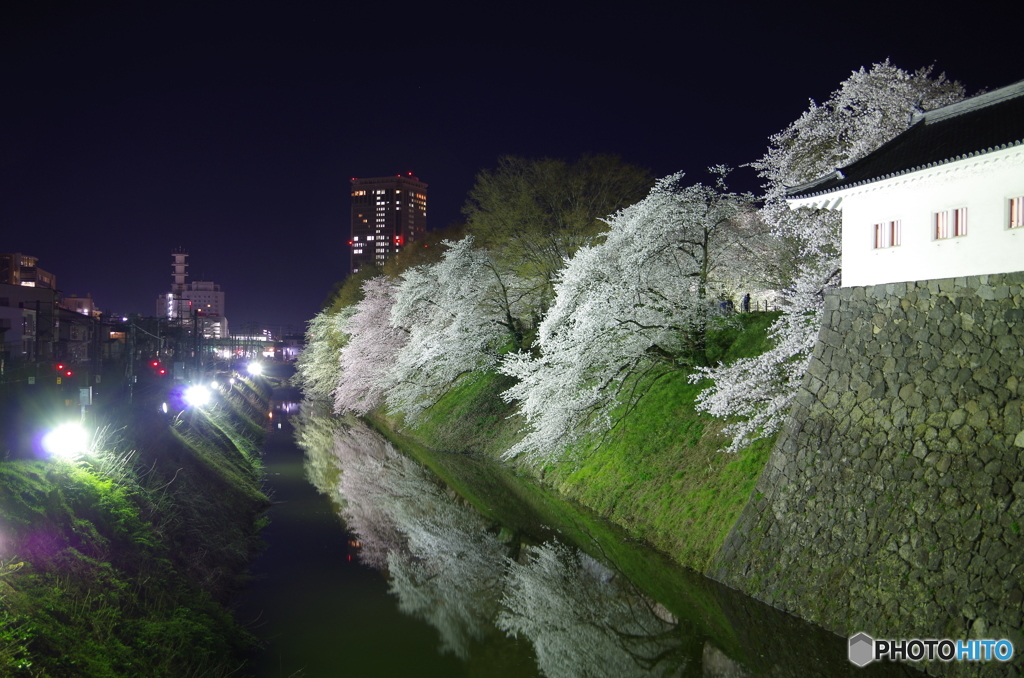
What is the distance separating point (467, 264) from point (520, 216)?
3.91 m

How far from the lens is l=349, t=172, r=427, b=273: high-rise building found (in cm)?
19250

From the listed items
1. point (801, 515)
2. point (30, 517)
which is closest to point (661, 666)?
point (801, 515)

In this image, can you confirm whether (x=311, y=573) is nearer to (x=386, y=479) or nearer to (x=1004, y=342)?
(x=386, y=479)

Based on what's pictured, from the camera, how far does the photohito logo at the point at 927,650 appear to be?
30.3 ft

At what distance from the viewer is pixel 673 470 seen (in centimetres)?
1900

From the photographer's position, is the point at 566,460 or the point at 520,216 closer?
the point at 566,460

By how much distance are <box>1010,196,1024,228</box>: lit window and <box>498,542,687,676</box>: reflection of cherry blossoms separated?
956 centimetres

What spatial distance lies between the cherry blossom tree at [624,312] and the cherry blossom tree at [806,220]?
199 cm

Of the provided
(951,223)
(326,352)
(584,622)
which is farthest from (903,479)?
(326,352)

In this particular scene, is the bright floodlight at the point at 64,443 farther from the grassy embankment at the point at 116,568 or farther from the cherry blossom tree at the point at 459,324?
the cherry blossom tree at the point at 459,324

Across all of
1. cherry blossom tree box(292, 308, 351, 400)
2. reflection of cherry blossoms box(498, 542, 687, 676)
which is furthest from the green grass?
cherry blossom tree box(292, 308, 351, 400)

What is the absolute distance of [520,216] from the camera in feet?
118

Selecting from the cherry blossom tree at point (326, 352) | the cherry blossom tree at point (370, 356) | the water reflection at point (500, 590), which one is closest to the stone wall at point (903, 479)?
the water reflection at point (500, 590)

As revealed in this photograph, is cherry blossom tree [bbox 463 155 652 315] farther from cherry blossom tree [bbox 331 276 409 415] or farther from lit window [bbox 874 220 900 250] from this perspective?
lit window [bbox 874 220 900 250]
